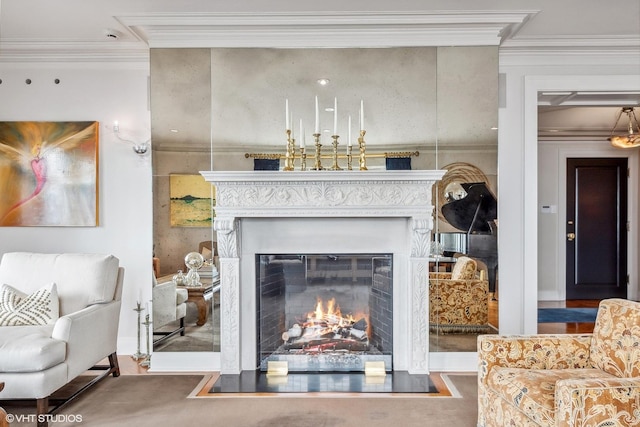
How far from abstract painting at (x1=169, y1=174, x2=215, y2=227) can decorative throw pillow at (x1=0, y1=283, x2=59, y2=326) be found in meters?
0.95

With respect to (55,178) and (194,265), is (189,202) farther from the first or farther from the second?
(55,178)

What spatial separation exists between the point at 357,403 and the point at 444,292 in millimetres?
1127

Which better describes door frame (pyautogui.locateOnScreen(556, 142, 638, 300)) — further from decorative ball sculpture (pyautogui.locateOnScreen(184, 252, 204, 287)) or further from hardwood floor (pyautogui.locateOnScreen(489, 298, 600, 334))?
decorative ball sculpture (pyautogui.locateOnScreen(184, 252, 204, 287))

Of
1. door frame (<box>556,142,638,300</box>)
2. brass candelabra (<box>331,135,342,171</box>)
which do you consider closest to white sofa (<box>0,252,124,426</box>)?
brass candelabra (<box>331,135,342,171</box>)

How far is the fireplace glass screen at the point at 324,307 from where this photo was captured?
3.33 m

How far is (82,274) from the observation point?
3121mm

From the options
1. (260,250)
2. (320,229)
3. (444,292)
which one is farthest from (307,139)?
(444,292)

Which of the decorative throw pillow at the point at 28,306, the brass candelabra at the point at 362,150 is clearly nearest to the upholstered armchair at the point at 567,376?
the brass candelabra at the point at 362,150

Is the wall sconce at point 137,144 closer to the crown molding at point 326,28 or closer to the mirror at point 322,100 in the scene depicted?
the mirror at point 322,100

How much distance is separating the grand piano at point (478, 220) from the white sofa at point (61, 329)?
2619mm

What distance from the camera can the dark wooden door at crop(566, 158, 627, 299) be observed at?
6512 mm

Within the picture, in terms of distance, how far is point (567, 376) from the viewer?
2.09 metres

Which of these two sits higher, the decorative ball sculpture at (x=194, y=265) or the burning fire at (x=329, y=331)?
the decorative ball sculpture at (x=194, y=265)

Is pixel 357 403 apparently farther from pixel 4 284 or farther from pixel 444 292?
pixel 4 284
